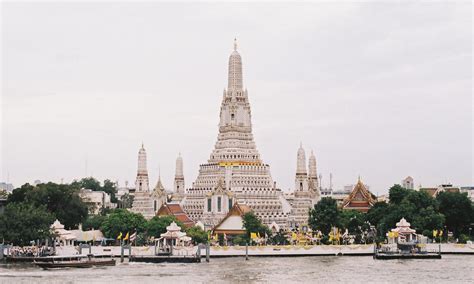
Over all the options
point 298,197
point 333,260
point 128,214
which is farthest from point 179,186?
point 333,260

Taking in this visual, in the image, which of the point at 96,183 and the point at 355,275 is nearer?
the point at 355,275

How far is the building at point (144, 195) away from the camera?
119700mm

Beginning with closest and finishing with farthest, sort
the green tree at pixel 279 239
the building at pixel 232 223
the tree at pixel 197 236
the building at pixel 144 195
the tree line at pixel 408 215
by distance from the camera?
the tree line at pixel 408 215 < the tree at pixel 197 236 < the green tree at pixel 279 239 < the building at pixel 232 223 < the building at pixel 144 195

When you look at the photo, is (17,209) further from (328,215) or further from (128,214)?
(328,215)

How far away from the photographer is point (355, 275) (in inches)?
2452

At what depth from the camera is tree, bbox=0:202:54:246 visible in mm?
82375

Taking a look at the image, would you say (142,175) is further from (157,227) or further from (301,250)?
(301,250)

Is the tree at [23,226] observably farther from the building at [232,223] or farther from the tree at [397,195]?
the tree at [397,195]

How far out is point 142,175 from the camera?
120688 mm

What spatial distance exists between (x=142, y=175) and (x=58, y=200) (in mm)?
23579

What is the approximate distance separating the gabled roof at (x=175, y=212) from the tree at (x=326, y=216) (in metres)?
20.1

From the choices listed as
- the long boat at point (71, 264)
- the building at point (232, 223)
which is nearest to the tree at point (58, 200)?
the building at point (232, 223)

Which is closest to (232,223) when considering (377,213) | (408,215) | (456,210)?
(377,213)

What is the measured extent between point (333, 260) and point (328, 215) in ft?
52.7
